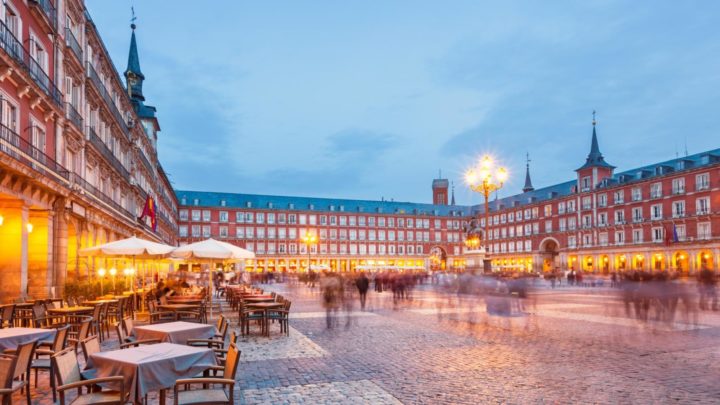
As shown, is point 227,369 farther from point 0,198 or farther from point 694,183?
point 694,183

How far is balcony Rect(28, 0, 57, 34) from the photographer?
17.4 m

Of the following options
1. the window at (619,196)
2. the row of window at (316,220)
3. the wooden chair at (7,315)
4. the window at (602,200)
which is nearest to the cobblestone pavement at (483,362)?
the wooden chair at (7,315)

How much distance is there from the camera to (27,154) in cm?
1631

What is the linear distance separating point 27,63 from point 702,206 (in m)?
55.1

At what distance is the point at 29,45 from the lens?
17.5m

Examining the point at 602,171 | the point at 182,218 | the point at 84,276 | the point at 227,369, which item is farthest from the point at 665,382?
the point at 182,218

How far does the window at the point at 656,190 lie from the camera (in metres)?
55.3

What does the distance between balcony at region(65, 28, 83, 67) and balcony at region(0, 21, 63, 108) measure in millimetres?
2504

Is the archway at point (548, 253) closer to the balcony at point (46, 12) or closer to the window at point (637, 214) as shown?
the window at point (637, 214)

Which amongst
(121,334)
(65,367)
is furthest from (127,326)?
(65,367)

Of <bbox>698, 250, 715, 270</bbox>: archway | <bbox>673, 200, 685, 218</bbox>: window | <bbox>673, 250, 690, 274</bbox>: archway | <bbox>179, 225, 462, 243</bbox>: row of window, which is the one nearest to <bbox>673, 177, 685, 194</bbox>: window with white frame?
<bbox>673, 200, 685, 218</bbox>: window

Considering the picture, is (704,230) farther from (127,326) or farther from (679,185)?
(127,326)

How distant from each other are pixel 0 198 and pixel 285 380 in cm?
1312

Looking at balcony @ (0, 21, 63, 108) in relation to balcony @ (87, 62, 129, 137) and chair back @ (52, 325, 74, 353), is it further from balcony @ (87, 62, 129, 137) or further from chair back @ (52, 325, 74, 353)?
chair back @ (52, 325, 74, 353)
